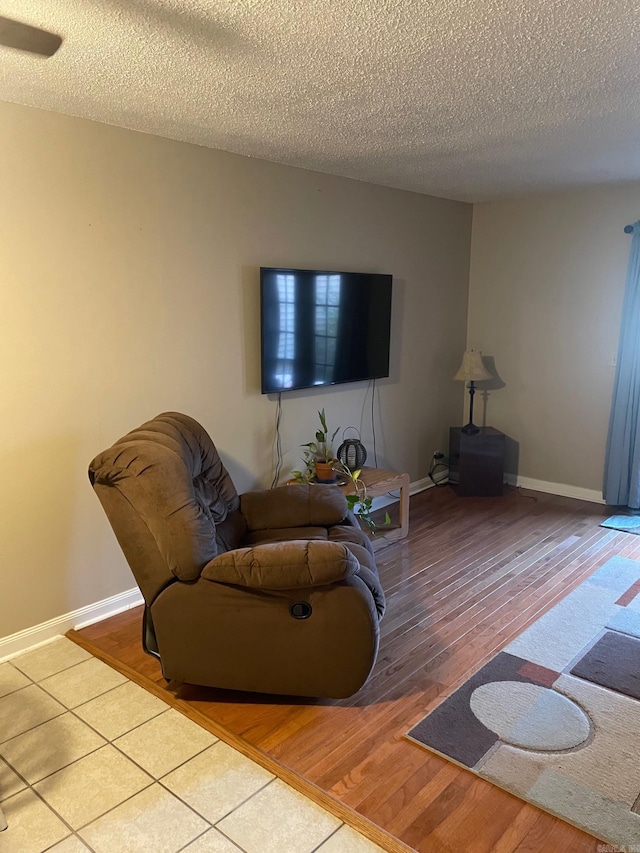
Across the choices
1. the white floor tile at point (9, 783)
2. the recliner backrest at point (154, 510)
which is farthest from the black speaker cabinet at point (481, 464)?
the white floor tile at point (9, 783)

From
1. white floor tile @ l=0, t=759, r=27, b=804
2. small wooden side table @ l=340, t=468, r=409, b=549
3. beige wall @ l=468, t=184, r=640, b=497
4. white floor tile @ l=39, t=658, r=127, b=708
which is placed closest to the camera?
white floor tile @ l=0, t=759, r=27, b=804

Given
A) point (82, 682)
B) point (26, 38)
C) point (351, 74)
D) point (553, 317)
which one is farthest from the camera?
point (553, 317)

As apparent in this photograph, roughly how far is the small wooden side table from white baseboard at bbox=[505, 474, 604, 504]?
1548 mm

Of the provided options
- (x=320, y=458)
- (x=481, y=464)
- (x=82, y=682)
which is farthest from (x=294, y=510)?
(x=481, y=464)

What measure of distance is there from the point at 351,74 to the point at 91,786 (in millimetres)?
2593

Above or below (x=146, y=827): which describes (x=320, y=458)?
above

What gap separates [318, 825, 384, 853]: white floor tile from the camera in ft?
5.98

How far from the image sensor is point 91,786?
2.07 m

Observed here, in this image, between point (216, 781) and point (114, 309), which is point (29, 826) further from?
point (114, 309)

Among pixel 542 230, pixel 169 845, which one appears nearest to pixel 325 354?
pixel 542 230

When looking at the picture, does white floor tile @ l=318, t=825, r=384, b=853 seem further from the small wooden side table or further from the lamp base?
the lamp base

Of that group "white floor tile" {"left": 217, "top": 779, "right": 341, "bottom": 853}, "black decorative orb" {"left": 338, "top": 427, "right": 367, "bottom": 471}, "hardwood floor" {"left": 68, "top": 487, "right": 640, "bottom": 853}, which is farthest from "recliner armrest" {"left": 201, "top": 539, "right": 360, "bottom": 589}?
"black decorative orb" {"left": 338, "top": 427, "right": 367, "bottom": 471}

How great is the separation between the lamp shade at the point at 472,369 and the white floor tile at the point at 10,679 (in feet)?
12.1

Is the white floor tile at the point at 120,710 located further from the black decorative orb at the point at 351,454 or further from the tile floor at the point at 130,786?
the black decorative orb at the point at 351,454
